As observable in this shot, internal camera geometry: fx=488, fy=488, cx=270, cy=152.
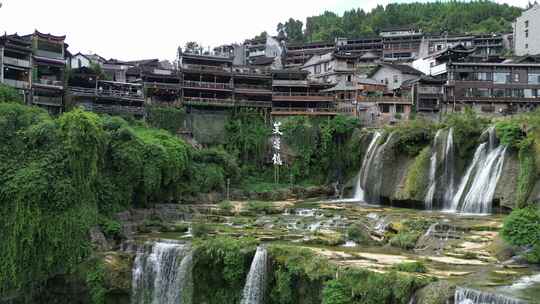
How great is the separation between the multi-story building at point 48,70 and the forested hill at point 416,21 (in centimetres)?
Result: 6870

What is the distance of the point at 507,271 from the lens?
21547 millimetres

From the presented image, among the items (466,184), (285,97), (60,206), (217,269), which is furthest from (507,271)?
(285,97)

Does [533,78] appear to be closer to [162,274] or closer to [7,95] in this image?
[162,274]

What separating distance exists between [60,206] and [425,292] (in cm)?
1972

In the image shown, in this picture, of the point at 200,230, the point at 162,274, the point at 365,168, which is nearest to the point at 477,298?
the point at 162,274

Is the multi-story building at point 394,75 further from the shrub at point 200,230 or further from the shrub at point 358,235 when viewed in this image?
the shrub at point 200,230

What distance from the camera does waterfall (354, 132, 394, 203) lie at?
147 ft

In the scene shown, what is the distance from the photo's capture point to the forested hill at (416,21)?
10631 cm

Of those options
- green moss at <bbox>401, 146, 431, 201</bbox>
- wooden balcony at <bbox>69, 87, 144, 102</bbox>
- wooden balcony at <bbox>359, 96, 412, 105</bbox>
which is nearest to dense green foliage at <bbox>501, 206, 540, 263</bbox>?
green moss at <bbox>401, 146, 431, 201</bbox>

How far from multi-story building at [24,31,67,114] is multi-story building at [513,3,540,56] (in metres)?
65.2

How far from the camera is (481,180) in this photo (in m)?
36.5

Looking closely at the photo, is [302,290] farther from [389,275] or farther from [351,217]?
[351,217]

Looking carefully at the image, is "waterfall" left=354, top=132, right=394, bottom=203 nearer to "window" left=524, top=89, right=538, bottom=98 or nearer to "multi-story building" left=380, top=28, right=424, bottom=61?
"window" left=524, top=89, right=538, bottom=98

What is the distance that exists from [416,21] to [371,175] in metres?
79.6
